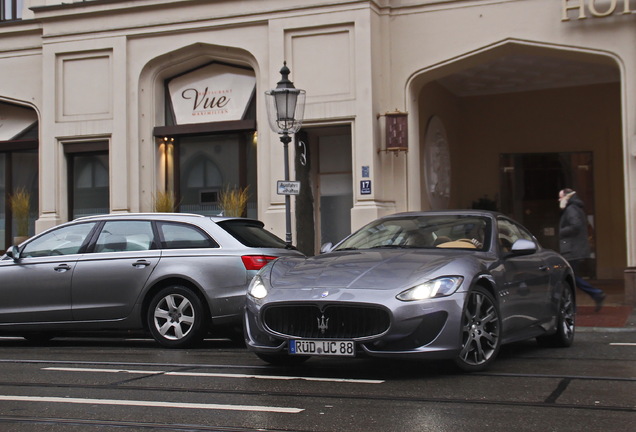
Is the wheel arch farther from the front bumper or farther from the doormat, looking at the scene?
the doormat

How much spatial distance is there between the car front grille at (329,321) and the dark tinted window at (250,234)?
2990mm

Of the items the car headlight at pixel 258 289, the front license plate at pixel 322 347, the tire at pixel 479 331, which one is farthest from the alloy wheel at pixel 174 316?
the tire at pixel 479 331

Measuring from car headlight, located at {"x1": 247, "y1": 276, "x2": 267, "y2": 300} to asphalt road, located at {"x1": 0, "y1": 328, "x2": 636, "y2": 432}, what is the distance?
678 mm

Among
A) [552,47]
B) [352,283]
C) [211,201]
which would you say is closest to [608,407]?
[352,283]

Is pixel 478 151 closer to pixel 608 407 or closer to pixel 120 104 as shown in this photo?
pixel 120 104

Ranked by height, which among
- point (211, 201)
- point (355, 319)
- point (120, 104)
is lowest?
point (355, 319)

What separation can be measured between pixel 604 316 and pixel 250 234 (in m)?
5.82

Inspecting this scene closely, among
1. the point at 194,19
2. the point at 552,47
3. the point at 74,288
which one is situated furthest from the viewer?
the point at 194,19

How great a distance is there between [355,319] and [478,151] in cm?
1667

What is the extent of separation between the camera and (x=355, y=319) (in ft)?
23.6

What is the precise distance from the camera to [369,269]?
7.57 meters

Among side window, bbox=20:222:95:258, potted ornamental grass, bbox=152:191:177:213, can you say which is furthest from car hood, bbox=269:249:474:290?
potted ornamental grass, bbox=152:191:177:213

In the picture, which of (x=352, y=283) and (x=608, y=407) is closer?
(x=608, y=407)

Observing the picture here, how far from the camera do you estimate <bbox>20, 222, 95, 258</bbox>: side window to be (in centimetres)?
1087
